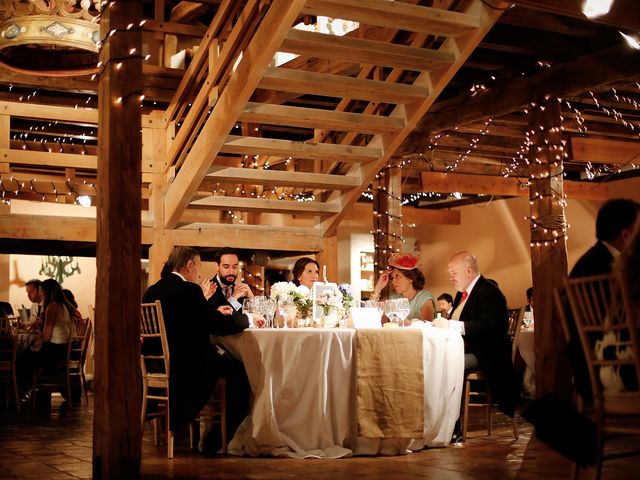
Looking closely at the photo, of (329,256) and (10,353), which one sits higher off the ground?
(329,256)

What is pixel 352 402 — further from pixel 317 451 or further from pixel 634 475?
pixel 634 475

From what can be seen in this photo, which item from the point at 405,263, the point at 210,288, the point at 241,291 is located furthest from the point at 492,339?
the point at 210,288

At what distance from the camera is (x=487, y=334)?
5656 millimetres

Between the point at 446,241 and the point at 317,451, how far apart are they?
11.5 metres

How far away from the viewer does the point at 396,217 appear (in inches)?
387

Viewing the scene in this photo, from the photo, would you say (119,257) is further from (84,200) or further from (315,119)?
(84,200)

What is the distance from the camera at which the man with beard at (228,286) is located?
20.3ft

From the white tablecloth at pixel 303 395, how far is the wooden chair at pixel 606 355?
2082mm

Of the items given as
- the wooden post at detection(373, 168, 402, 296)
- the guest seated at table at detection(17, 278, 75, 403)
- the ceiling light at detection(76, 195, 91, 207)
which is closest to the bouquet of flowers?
the guest seated at table at detection(17, 278, 75, 403)

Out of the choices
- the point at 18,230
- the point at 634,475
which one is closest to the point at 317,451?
the point at 634,475

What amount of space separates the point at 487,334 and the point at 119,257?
8.42ft

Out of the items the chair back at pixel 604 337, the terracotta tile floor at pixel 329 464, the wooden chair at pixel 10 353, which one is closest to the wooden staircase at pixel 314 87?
the wooden chair at pixel 10 353

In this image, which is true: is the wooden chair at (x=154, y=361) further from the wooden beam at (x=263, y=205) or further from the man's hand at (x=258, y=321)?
the wooden beam at (x=263, y=205)

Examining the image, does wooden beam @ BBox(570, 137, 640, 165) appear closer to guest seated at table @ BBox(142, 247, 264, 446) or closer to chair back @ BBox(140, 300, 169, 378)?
guest seated at table @ BBox(142, 247, 264, 446)
